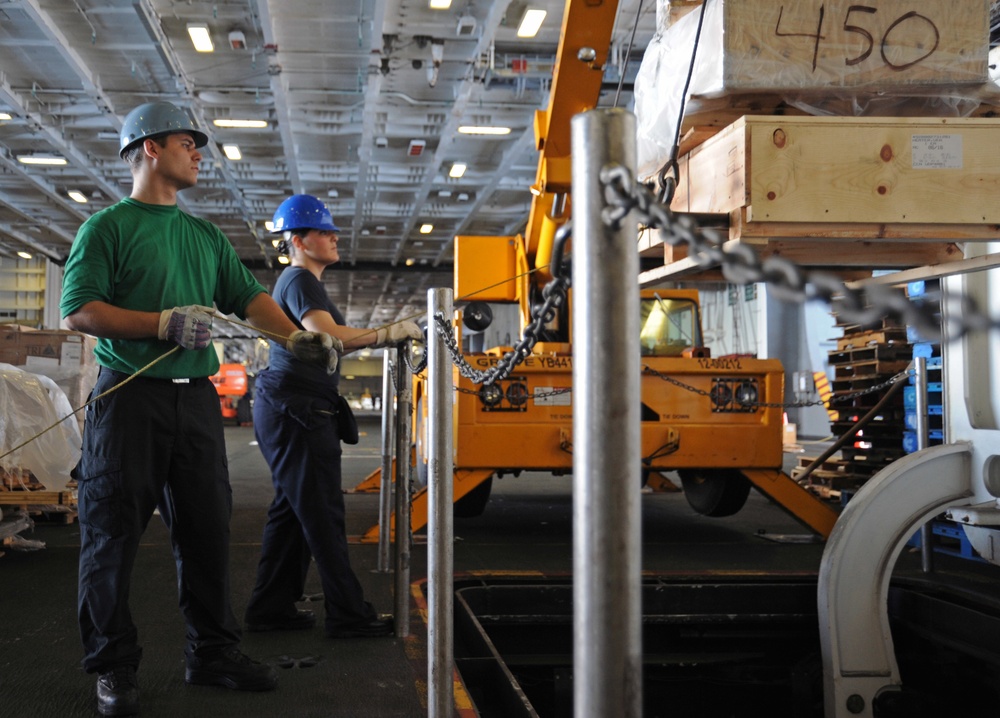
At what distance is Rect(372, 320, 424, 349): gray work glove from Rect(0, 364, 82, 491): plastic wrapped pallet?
321cm

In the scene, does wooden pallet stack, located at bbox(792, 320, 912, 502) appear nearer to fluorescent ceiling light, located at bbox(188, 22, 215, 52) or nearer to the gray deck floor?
the gray deck floor

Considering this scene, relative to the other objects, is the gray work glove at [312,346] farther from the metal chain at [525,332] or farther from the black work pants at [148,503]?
the metal chain at [525,332]

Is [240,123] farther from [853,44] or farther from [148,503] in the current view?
[853,44]

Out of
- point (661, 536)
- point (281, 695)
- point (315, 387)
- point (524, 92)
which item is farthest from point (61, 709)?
point (524, 92)

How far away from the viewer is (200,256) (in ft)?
11.0

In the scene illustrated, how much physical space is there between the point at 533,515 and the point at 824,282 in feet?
24.6

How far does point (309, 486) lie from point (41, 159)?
15.3 metres

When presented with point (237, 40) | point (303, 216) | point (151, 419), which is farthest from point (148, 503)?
point (237, 40)

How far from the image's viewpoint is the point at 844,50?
9.63 ft

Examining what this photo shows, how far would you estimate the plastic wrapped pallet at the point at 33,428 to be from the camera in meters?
6.04

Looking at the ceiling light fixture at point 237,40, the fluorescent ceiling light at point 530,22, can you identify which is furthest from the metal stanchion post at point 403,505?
the ceiling light fixture at point 237,40

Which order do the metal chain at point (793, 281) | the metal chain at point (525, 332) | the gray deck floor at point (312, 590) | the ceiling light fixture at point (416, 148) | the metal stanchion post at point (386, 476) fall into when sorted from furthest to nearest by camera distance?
the ceiling light fixture at point (416, 148)
the metal stanchion post at point (386, 476)
the gray deck floor at point (312, 590)
the metal chain at point (525, 332)
the metal chain at point (793, 281)

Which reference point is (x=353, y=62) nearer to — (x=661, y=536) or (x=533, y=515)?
(x=533, y=515)

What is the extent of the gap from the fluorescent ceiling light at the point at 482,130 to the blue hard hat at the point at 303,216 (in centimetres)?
1106
